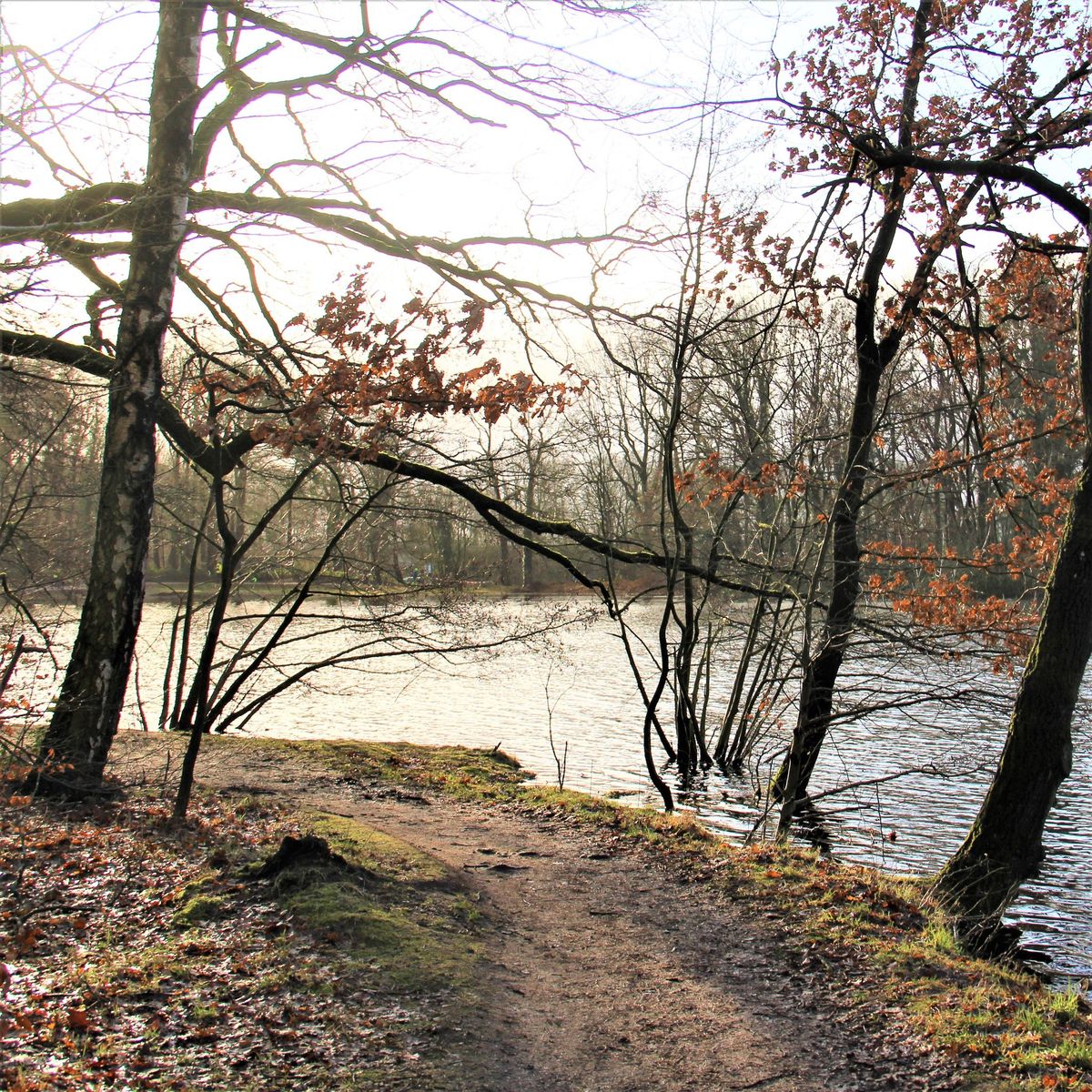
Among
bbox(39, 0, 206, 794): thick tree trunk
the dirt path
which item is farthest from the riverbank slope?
bbox(39, 0, 206, 794): thick tree trunk

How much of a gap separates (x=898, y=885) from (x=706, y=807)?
12.3 ft

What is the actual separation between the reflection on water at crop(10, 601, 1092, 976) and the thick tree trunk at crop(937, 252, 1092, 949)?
798 millimetres

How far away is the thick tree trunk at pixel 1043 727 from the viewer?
20.7ft

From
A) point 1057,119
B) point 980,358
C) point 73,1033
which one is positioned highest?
point 1057,119

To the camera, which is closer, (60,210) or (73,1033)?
(73,1033)

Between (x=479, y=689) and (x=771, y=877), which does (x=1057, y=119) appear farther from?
(x=479, y=689)

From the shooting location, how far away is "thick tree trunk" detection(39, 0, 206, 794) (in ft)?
25.0

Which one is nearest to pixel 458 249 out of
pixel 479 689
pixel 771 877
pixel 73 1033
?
pixel 771 877

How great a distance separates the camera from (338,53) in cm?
840

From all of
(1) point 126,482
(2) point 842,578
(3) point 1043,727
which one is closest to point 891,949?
(3) point 1043,727

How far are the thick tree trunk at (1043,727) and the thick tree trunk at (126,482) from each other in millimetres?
6318

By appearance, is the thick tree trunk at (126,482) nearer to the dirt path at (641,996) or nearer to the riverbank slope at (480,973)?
the riverbank slope at (480,973)

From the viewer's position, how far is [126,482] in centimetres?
765

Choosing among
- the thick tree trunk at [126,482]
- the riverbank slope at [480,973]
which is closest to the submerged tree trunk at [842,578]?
the riverbank slope at [480,973]
